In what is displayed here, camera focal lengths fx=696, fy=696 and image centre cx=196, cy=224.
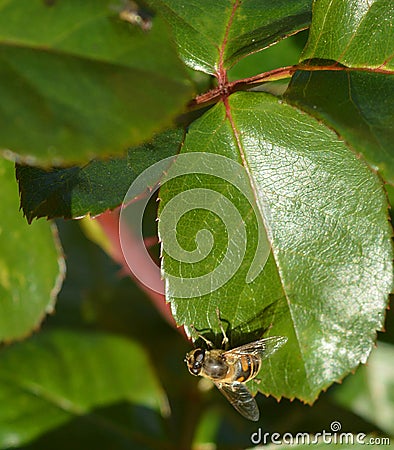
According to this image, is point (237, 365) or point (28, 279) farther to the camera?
point (28, 279)

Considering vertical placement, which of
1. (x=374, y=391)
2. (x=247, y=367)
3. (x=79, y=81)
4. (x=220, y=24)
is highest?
(x=220, y=24)

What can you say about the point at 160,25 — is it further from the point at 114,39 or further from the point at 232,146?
the point at 232,146

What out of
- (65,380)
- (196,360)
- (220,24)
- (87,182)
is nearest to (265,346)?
(196,360)

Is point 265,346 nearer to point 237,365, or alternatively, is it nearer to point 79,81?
point 237,365

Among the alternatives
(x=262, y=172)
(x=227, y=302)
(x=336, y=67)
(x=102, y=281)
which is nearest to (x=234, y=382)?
(x=227, y=302)

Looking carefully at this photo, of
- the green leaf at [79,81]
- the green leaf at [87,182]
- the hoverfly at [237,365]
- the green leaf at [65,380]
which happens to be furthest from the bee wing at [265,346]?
the green leaf at [65,380]

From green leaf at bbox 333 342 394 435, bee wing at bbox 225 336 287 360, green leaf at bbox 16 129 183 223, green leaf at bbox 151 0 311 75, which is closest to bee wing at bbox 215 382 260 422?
bee wing at bbox 225 336 287 360
